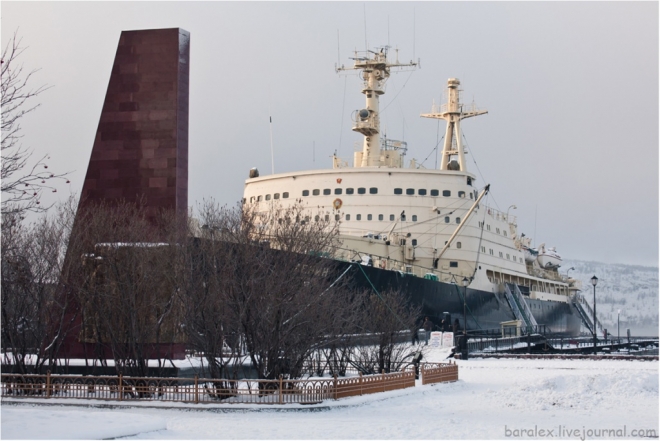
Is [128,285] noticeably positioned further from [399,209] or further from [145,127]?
[399,209]

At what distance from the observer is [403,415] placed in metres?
17.2

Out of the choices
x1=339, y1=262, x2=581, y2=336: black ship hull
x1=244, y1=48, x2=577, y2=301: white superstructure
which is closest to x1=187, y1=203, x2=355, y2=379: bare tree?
x1=339, y1=262, x2=581, y2=336: black ship hull

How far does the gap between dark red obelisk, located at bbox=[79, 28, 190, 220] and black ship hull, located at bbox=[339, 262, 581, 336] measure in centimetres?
1233

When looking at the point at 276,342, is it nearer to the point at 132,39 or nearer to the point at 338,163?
the point at 132,39

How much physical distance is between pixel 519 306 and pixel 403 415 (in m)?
36.1

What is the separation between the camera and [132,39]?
24859 mm

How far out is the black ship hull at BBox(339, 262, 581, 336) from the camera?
37.5 m

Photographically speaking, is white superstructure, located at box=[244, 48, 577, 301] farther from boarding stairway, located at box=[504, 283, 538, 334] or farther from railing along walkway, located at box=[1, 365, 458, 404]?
railing along walkway, located at box=[1, 365, 458, 404]

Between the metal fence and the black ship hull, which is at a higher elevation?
the black ship hull

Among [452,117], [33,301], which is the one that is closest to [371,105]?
[452,117]

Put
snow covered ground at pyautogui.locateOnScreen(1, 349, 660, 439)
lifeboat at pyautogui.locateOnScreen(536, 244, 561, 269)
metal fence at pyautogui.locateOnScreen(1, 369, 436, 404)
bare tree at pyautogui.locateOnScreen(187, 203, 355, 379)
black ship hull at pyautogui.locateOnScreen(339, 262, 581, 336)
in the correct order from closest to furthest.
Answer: snow covered ground at pyautogui.locateOnScreen(1, 349, 660, 439) < metal fence at pyautogui.locateOnScreen(1, 369, 436, 404) < bare tree at pyautogui.locateOnScreen(187, 203, 355, 379) < black ship hull at pyautogui.locateOnScreen(339, 262, 581, 336) < lifeboat at pyautogui.locateOnScreen(536, 244, 561, 269)

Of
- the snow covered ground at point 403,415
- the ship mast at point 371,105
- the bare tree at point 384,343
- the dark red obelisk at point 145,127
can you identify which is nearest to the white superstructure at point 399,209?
the ship mast at point 371,105

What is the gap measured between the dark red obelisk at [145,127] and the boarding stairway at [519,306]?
31.2m

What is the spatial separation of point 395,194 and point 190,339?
25113mm
